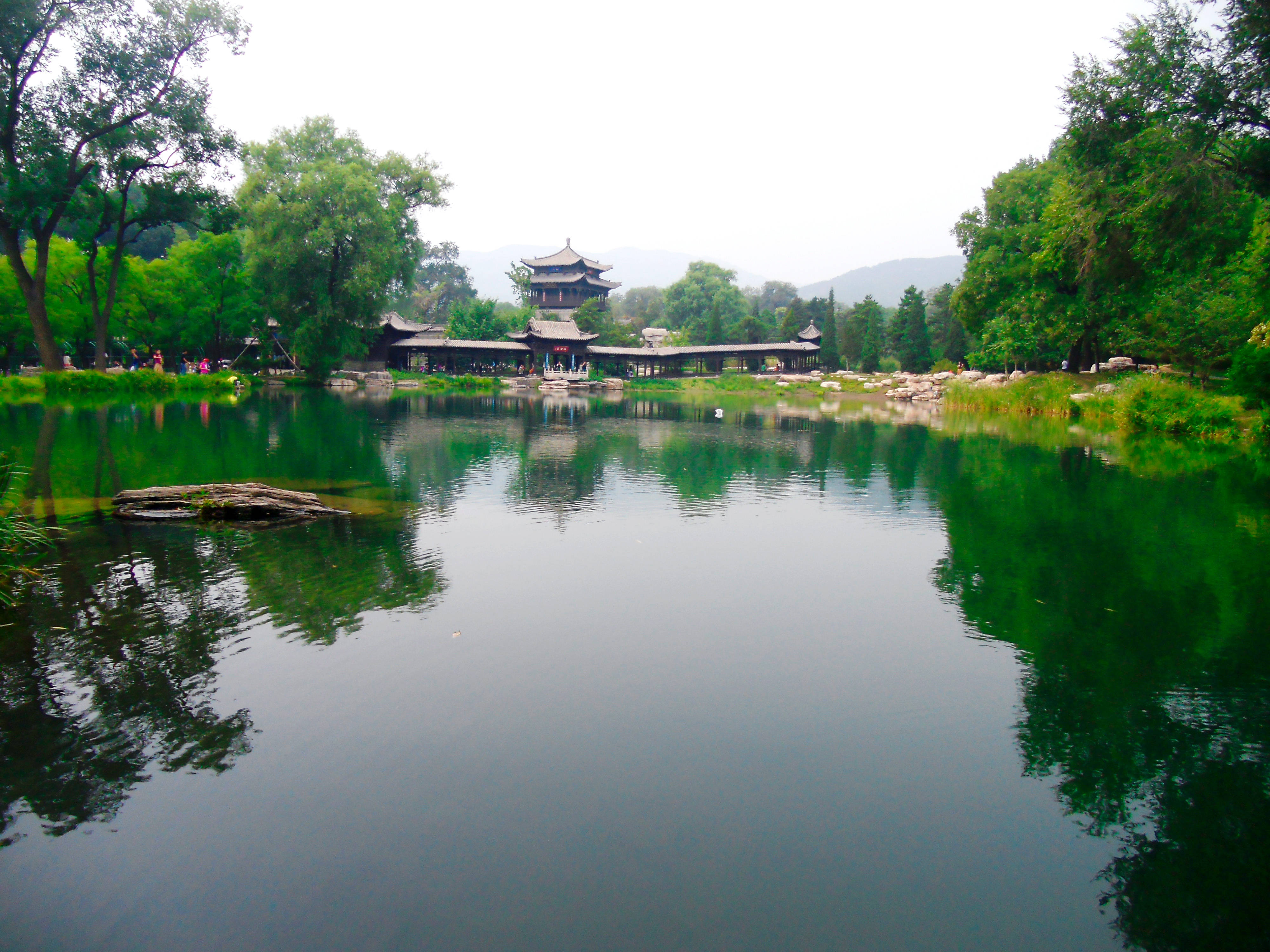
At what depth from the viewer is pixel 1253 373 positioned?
17.4 meters

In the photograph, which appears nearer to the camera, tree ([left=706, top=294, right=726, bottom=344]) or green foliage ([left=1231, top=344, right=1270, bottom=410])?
green foliage ([left=1231, top=344, right=1270, bottom=410])

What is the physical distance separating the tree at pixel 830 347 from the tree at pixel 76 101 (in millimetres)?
44560

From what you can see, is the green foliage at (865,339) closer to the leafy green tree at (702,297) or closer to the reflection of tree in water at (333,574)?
the leafy green tree at (702,297)

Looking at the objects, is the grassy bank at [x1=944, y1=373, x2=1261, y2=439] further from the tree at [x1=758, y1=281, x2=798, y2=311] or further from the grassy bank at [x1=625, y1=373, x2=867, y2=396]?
the tree at [x1=758, y1=281, x2=798, y2=311]

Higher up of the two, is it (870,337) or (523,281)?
(523,281)

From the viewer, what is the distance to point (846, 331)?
60.2 meters

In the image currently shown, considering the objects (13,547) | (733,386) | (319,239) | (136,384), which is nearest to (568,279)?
(733,386)

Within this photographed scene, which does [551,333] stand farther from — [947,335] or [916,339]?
[947,335]

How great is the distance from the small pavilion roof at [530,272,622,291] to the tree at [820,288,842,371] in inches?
734

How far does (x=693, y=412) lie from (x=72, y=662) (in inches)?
1136

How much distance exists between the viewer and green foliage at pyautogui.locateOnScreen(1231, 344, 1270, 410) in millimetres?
17062

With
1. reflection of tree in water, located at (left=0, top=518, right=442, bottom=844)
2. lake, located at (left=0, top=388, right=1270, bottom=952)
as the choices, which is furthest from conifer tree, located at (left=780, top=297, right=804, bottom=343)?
reflection of tree in water, located at (left=0, top=518, right=442, bottom=844)

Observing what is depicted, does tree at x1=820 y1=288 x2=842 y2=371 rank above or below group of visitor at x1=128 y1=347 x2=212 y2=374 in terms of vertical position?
above

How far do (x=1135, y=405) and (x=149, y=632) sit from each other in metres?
26.2
